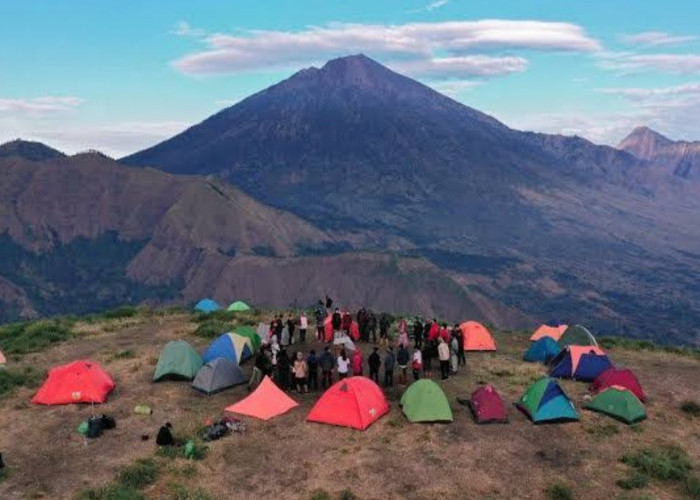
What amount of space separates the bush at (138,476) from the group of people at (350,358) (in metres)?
7.33

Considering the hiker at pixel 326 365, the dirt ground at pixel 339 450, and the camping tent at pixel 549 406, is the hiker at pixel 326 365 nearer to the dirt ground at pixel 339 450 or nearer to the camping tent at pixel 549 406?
the dirt ground at pixel 339 450

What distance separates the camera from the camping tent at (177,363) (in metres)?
27.5

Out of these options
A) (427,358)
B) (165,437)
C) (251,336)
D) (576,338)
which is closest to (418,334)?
(427,358)

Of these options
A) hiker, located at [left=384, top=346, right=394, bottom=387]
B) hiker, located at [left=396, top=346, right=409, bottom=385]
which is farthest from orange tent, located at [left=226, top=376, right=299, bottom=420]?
hiker, located at [left=396, top=346, right=409, bottom=385]

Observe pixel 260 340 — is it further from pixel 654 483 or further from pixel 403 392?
pixel 654 483

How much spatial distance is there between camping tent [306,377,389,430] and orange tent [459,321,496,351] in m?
11.8

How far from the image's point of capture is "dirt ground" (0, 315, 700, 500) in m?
19.0

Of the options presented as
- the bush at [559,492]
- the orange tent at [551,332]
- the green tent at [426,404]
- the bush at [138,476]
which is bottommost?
the orange tent at [551,332]

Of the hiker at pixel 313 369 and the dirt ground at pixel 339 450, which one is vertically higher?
the hiker at pixel 313 369

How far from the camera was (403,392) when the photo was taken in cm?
2605

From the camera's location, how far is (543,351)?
106 ft

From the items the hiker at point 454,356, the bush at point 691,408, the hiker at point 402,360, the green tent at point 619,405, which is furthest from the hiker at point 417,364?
the bush at point 691,408

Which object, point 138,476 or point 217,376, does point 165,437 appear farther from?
point 217,376

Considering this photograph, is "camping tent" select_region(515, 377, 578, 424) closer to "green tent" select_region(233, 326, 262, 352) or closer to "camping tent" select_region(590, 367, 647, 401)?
"camping tent" select_region(590, 367, 647, 401)
